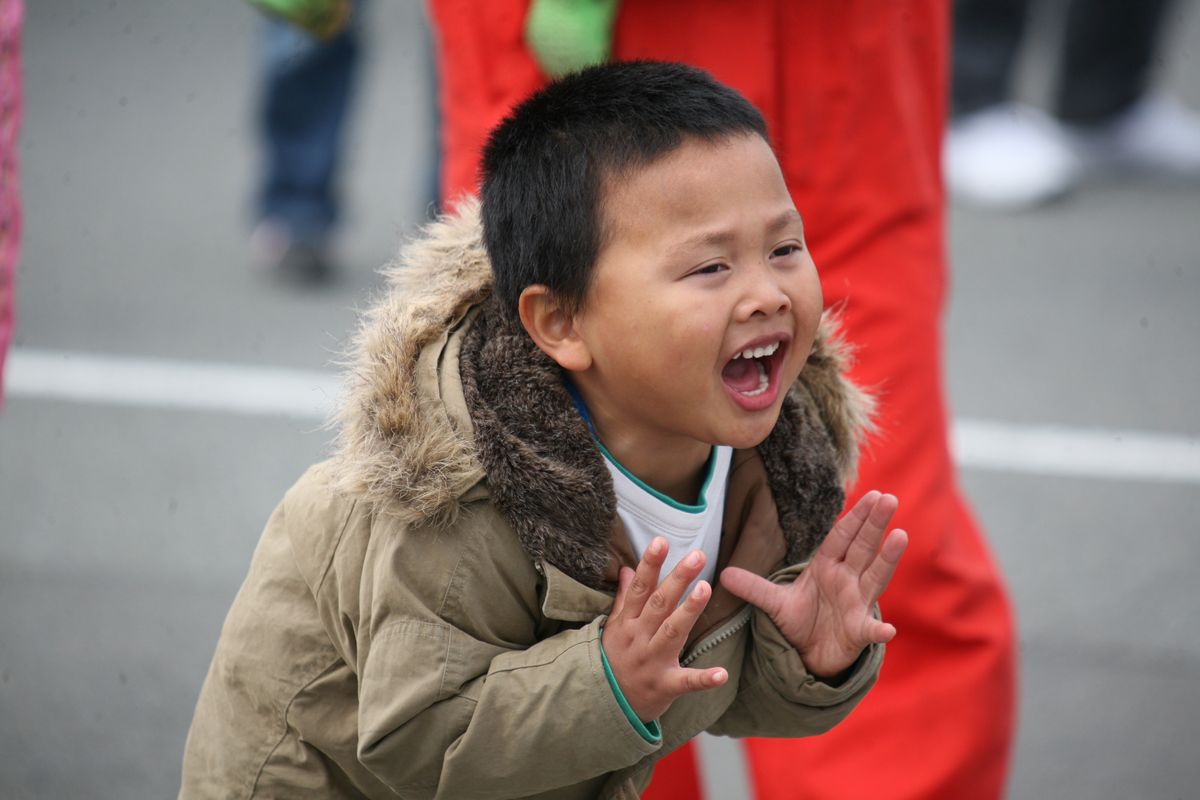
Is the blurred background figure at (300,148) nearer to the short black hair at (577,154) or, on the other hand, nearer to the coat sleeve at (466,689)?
the short black hair at (577,154)

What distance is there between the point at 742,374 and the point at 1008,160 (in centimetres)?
479

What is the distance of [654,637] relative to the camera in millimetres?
1677

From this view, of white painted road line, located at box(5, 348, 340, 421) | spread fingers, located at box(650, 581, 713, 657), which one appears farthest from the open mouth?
white painted road line, located at box(5, 348, 340, 421)

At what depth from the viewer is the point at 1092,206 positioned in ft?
20.2

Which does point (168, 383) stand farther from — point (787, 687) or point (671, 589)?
point (671, 589)

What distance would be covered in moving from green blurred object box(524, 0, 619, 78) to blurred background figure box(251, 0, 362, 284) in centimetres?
313

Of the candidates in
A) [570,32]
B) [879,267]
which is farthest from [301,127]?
[879,267]

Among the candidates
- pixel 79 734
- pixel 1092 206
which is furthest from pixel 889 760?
pixel 1092 206

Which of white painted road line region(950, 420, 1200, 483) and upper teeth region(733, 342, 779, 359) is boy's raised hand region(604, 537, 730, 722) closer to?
upper teeth region(733, 342, 779, 359)

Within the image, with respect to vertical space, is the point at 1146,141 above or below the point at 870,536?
below

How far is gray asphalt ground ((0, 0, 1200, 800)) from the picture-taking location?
10.5ft

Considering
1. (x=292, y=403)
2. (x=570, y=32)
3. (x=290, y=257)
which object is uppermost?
(x=570, y=32)

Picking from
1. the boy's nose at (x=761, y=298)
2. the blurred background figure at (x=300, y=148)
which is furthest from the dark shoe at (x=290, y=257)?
the boy's nose at (x=761, y=298)

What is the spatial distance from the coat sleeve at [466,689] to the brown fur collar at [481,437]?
58mm
